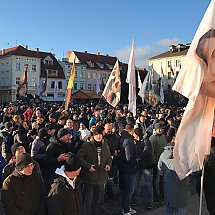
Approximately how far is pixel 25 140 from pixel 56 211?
3.06 m

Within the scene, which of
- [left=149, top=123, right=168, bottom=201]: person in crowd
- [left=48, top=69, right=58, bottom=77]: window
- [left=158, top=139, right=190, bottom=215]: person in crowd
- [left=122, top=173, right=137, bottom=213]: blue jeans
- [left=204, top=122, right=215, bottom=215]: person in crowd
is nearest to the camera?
[left=204, top=122, right=215, bottom=215]: person in crowd

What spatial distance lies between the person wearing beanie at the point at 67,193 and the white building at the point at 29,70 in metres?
54.8

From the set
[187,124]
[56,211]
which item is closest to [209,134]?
[187,124]

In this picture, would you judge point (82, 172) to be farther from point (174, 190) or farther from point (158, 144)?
point (158, 144)

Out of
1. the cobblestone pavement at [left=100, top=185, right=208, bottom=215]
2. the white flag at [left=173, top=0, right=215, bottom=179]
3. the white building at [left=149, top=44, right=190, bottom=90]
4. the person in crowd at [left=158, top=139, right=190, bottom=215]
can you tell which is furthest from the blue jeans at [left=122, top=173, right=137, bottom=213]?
the white building at [left=149, top=44, right=190, bottom=90]

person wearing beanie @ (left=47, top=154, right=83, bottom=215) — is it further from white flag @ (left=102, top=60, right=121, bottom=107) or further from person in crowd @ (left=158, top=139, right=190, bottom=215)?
white flag @ (left=102, top=60, right=121, bottom=107)

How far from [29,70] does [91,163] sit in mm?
57920

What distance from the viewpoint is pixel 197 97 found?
3.05 metres

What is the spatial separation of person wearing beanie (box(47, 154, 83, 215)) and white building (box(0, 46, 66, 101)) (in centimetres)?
5483

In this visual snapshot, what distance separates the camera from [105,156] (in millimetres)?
5691

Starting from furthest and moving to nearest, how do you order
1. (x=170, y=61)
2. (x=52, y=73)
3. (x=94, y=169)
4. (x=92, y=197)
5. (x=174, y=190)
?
1. (x=170, y=61)
2. (x=52, y=73)
3. (x=92, y=197)
4. (x=94, y=169)
5. (x=174, y=190)

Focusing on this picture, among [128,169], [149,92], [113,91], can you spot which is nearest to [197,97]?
[128,169]

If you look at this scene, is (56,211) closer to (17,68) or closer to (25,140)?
(25,140)

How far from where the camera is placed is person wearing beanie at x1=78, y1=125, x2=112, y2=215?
5.48m
